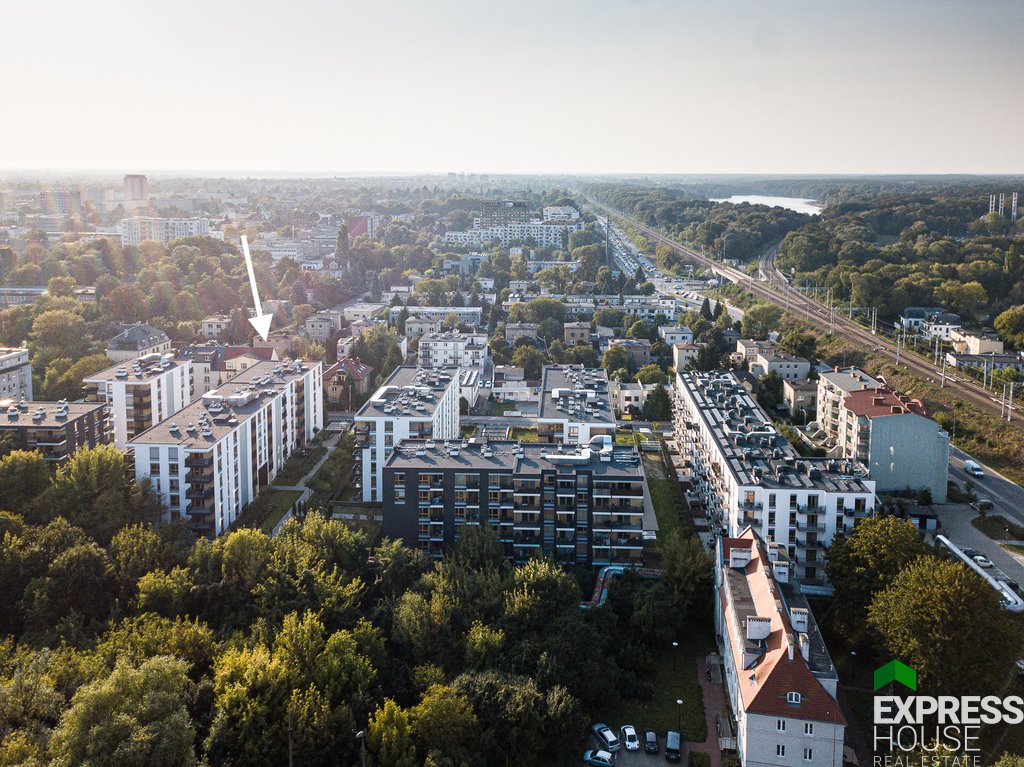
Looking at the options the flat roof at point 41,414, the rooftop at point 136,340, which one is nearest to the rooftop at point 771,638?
the flat roof at point 41,414

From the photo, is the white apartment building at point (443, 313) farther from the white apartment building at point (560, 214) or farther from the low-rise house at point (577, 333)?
the white apartment building at point (560, 214)

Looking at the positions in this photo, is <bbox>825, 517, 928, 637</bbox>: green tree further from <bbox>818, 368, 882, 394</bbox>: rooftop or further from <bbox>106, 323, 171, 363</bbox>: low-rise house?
<bbox>106, 323, 171, 363</bbox>: low-rise house

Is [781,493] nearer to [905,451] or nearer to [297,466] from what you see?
[905,451]

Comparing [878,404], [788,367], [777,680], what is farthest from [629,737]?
[788,367]

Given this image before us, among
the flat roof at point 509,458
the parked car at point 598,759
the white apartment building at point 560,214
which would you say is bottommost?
the parked car at point 598,759

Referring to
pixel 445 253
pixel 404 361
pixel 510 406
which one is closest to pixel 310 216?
pixel 445 253

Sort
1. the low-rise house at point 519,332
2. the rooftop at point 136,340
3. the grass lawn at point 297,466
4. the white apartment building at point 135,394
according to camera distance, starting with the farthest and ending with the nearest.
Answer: the low-rise house at point 519,332
the rooftop at point 136,340
the white apartment building at point 135,394
the grass lawn at point 297,466

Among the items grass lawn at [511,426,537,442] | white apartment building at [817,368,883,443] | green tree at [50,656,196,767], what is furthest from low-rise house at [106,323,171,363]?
white apartment building at [817,368,883,443]
